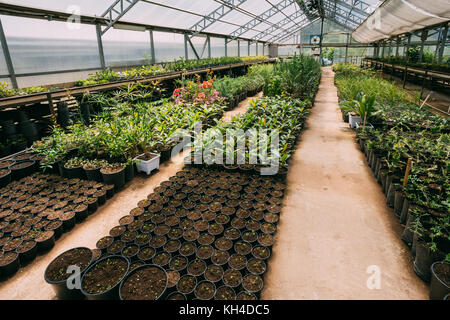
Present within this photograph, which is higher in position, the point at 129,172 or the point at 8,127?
the point at 8,127

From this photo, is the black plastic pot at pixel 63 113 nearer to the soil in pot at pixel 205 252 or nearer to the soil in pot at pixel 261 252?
the soil in pot at pixel 205 252

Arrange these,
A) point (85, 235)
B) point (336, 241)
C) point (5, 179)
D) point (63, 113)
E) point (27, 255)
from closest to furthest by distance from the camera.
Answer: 1. point (27, 255)
2. point (336, 241)
3. point (85, 235)
4. point (5, 179)
5. point (63, 113)

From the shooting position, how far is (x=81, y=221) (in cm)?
253

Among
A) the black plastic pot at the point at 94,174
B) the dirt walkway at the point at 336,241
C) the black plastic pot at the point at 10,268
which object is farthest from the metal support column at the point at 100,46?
the black plastic pot at the point at 10,268

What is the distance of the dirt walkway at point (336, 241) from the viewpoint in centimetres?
179

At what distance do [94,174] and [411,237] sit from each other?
11.0ft

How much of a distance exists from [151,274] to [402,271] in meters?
1.87

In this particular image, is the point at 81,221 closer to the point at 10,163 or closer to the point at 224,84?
the point at 10,163

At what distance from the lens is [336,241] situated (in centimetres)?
224

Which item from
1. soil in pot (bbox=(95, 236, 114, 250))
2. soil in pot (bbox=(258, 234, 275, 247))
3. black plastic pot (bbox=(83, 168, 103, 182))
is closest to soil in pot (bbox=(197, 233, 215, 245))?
soil in pot (bbox=(258, 234, 275, 247))

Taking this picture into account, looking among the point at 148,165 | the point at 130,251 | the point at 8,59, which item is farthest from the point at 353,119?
the point at 8,59

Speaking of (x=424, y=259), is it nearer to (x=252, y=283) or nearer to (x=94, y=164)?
(x=252, y=283)

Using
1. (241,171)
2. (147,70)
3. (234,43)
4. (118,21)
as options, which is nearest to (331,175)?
(241,171)

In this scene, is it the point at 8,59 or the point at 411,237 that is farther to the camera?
the point at 8,59
